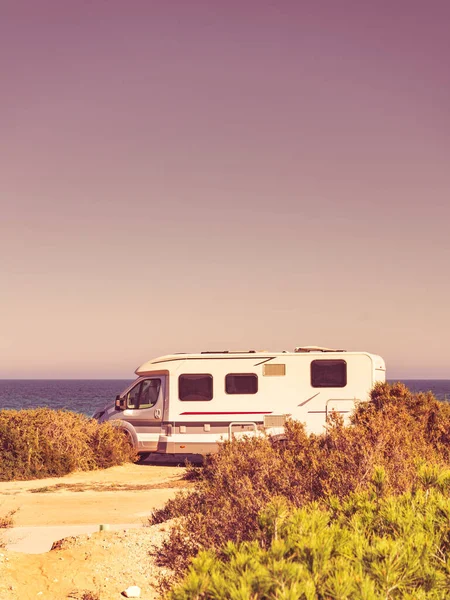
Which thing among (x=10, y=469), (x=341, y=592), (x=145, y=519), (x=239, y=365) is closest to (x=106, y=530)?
(x=145, y=519)

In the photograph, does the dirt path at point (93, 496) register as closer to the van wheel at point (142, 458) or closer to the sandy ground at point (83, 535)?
the sandy ground at point (83, 535)

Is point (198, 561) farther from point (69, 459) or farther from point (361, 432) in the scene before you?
point (69, 459)

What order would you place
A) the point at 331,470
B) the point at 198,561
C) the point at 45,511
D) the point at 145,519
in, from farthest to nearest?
the point at 45,511 → the point at 145,519 → the point at 331,470 → the point at 198,561

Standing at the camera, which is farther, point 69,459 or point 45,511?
point 69,459

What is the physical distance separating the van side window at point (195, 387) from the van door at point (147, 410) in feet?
1.70

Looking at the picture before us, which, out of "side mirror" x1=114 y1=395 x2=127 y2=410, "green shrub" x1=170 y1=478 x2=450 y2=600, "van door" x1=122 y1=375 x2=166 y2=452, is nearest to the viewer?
"green shrub" x1=170 y1=478 x2=450 y2=600

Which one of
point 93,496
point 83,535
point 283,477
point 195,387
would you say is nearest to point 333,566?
point 283,477

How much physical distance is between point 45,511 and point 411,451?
6.77 metres

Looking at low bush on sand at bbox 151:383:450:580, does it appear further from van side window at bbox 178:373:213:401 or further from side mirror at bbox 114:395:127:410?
side mirror at bbox 114:395:127:410

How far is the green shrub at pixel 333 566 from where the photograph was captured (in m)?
2.98

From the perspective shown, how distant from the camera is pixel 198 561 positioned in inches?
128

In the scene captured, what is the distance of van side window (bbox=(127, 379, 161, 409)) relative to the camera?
58.6 ft

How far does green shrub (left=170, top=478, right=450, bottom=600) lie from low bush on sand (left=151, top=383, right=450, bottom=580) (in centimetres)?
124

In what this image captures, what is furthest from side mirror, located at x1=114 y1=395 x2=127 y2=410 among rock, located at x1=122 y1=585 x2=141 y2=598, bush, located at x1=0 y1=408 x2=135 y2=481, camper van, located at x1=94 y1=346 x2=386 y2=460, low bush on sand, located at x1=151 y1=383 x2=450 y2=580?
rock, located at x1=122 y1=585 x2=141 y2=598
